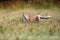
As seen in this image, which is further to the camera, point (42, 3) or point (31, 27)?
point (42, 3)

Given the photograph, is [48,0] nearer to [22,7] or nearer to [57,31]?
[22,7]

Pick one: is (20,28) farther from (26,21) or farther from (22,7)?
(22,7)

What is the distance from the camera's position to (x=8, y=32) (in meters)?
4.70

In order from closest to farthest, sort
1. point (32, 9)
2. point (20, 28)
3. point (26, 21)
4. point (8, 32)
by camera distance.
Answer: point (8, 32) < point (20, 28) < point (26, 21) < point (32, 9)

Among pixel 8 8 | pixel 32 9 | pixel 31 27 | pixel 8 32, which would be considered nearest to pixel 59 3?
pixel 32 9

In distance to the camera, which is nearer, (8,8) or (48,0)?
(8,8)

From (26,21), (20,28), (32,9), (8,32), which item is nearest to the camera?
(8,32)

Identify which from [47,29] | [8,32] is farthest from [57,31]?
[8,32]

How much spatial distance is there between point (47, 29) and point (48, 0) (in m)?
4.60

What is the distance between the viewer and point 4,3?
30.2 feet

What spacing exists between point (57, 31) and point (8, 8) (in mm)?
4218

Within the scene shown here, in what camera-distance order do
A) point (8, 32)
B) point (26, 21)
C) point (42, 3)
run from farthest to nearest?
point (42, 3), point (26, 21), point (8, 32)

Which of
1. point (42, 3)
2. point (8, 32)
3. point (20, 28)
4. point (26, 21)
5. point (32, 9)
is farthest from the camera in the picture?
point (42, 3)

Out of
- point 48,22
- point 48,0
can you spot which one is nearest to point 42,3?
point 48,0
